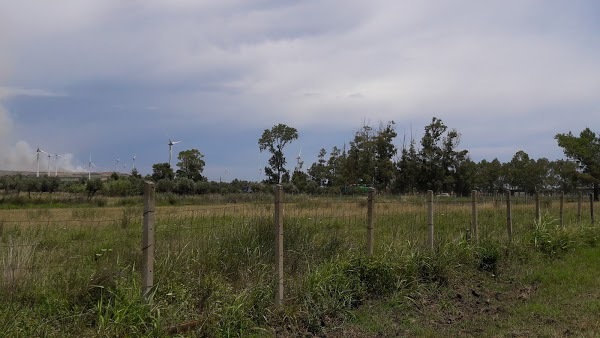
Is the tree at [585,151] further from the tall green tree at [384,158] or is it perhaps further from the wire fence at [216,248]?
the wire fence at [216,248]

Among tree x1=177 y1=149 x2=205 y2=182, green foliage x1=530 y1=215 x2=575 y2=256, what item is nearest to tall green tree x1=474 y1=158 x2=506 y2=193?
tree x1=177 y1=149 x2=205 y2=182

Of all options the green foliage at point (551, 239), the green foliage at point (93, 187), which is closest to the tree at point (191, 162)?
the green foliage at point (93, 187)

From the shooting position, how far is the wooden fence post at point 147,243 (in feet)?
19.2

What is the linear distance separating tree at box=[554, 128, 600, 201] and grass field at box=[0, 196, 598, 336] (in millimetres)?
61405

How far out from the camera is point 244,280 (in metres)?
7.24

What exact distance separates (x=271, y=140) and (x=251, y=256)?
6634cm

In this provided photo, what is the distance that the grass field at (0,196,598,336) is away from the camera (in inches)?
226

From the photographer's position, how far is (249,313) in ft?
21.8

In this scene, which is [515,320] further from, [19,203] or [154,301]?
[19,203]

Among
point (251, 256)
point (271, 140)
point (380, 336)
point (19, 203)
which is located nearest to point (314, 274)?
point (251, 256)

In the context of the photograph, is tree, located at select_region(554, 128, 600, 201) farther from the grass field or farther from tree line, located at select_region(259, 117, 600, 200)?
the grass field

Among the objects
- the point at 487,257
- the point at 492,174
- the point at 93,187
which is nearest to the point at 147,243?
the point at 487,257

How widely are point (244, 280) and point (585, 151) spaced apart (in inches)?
2667

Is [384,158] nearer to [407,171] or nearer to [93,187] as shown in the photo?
[407,171]
